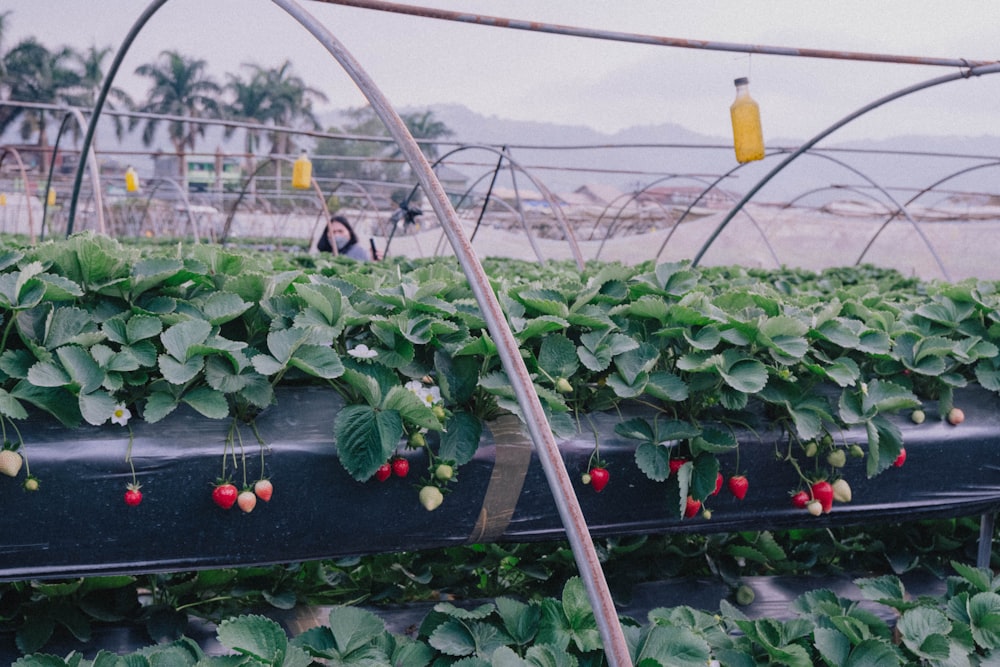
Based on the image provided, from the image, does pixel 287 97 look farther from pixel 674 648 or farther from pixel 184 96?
pixel 674 648

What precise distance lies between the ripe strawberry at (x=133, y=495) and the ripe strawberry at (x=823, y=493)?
151 centimetres

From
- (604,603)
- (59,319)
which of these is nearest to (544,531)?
(604,603)

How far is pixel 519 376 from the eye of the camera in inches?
49.0

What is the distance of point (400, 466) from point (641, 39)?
117cm

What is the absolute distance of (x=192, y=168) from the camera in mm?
60281

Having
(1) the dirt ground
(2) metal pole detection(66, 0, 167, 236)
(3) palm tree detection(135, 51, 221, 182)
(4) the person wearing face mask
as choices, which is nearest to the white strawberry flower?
(2) metal pole detection(66, 0, 167, 236)

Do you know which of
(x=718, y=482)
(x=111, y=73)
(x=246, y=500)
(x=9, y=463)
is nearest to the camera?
(x=9, y=463)

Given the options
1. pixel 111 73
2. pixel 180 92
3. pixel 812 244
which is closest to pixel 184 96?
pixel 180 92

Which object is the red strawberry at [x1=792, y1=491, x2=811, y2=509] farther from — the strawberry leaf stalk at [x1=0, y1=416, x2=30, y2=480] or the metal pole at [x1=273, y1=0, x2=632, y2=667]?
the strawberry leaf stalk at [x1=0, y1=416, x2=30, y2=480]

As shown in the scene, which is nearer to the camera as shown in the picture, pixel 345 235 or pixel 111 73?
pixel 111 73

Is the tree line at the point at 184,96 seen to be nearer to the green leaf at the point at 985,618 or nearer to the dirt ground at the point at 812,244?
the dirt ground at the point at 812,244

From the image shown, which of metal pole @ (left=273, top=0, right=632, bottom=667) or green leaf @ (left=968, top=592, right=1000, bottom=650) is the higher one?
metal pole @ (left=273, top=0, right=632, bottom=667)

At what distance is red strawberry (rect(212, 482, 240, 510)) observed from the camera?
4.79 feet

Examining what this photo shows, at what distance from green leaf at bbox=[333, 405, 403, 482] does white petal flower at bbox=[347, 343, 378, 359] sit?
0.14 metres
